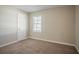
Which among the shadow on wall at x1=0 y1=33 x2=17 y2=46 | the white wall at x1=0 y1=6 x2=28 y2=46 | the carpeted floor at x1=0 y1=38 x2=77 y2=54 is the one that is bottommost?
the carpeted floor at x1=0 y1=38 x2=77 y2=54

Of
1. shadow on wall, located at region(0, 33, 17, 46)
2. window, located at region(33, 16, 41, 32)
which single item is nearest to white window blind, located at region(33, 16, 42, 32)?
window, located at region(33, 16, 41, 32)

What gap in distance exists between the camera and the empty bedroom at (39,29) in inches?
77.7

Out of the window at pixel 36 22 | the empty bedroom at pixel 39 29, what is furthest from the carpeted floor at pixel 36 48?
the window at pixel 36 22

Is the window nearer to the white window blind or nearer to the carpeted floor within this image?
the white window blind

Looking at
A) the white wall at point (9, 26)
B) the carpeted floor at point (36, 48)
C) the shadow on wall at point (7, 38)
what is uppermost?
the white wall at point (9, 26)

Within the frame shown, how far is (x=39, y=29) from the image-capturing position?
6.95 ft

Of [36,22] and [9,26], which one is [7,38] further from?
[36,22]

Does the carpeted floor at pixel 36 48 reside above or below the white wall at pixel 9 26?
below

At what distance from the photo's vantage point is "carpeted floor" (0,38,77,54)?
6.27 ft

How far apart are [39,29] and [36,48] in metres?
0.57

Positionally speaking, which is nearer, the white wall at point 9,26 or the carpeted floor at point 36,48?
the carpeted floor at point 36,48

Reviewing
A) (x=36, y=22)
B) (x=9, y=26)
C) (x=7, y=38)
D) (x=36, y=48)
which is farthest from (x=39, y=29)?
(x=7, y=38)

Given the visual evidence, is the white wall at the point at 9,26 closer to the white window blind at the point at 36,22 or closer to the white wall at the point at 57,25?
the white window blind at the point at 36,22
